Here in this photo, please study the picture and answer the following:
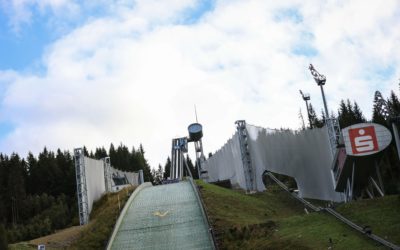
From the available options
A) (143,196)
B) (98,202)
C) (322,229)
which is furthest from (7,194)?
(322,229)

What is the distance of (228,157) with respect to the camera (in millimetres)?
44469

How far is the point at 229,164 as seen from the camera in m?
44.3

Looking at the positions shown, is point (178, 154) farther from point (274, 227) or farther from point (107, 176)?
point (274, 227)

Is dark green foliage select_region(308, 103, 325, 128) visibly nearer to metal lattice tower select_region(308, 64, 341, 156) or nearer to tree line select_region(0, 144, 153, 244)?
tree line select_region(0, 144, 153, 244)

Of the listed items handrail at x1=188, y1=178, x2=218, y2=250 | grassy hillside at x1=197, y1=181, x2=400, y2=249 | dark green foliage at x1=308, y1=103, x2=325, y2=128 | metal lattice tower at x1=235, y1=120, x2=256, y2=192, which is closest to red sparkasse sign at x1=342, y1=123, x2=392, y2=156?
grassy hillside at x1=197, y1=181, x2=400, y2=249

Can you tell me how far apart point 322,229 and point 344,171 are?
24.1ft

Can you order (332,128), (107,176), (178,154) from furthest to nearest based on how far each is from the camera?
1. (178,154)
2. (107,176)
3. (332,128)

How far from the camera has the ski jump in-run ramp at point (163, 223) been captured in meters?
19.7

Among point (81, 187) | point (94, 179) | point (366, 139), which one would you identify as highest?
point (94, 179)

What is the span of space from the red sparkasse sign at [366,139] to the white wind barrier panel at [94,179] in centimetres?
2055

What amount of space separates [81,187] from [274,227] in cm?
1967

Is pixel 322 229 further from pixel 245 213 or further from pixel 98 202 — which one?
pixel 98 202

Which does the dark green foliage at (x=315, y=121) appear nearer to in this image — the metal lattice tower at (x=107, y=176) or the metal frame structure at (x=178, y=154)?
the metal frame structure at (x=178, y=154)

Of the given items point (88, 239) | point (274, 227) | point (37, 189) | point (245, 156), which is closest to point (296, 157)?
point (245, 156)
